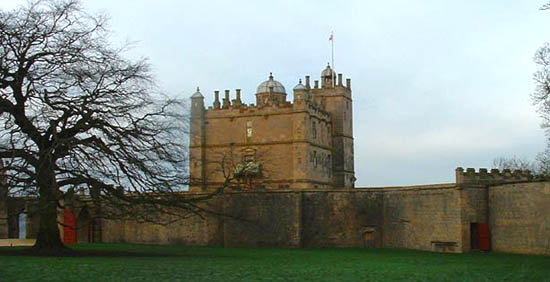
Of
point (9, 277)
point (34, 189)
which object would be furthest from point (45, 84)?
point (9, 277)

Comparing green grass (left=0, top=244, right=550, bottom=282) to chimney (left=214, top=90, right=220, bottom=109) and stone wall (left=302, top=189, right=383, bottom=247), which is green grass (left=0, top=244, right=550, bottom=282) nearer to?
stone wall (left=302, top=189, right=383, bottom=247)

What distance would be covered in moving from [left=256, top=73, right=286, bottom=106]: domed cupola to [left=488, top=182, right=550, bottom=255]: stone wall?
33.8 m

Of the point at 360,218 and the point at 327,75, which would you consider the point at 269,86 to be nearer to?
the point at 327,75

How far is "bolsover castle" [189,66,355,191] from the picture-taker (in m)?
61.9

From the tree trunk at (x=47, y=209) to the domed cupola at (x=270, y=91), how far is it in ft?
128

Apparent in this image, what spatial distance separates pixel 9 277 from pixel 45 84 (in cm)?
887

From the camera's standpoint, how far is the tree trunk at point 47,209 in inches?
957

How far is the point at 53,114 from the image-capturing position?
25047 millimetres

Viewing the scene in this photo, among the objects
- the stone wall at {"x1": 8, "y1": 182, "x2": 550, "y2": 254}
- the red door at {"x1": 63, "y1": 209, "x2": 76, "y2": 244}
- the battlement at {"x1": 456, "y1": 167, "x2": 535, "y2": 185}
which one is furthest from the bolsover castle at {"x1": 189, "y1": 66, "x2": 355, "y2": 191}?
the battlement at {"x1": 456, "y1": 167, "x2": 535, "y2": 185}

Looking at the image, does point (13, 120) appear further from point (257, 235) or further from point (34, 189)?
point (257, 235)

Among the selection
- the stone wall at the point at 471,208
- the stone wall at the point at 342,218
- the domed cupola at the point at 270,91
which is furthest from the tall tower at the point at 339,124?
the stone wall at the point at 471,208

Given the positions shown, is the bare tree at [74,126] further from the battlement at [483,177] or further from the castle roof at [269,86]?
the castle roof at [269,86]

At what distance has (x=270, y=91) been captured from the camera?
6550 centimetres

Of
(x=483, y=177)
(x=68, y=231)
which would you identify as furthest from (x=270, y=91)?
(x=483, y=177)
